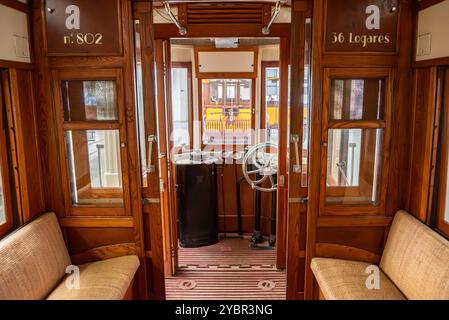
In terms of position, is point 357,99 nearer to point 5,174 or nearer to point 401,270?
point 401,270

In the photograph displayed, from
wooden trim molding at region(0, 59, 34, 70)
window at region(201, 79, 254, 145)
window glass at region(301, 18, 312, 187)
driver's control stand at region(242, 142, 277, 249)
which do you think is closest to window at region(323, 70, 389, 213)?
window glass at region(301, 18, 312, 187)

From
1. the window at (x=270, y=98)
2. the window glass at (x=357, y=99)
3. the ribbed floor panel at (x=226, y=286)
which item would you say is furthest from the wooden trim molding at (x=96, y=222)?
the window at (x=270, y=98)

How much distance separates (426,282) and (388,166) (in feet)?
2.66

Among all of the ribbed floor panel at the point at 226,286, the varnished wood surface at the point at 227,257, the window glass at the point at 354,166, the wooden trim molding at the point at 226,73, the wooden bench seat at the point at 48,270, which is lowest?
the ribbed floor panel at the point at 226,286

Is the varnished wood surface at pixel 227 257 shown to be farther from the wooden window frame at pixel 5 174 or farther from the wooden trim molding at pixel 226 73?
the wooden trim molding at pixel 226 73

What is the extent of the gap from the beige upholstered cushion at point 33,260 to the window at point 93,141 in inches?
9.8

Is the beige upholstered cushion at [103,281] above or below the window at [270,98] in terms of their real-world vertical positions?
below

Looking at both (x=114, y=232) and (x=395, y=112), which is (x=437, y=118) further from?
(x=114, y=232)

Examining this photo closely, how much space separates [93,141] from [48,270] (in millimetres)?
872

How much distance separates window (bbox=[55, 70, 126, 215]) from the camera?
2.52 meters

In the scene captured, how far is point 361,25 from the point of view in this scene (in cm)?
242

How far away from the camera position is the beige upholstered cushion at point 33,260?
195 centimetres

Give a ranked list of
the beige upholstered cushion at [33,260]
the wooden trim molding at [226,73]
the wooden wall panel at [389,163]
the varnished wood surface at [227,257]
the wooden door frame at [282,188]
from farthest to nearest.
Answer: the wooden trim molding at [226,73]
the varnished wood surface at [227,257]
the wooden door frame at [282,188]
the wooden wall panel at [389,163]
the beige upholstered cushion at [33,260]

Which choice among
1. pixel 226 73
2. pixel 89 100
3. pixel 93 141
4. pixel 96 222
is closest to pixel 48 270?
pixel 96 222
